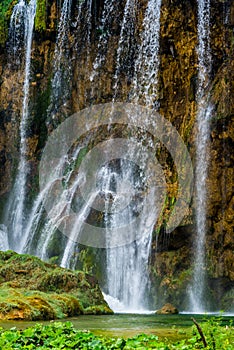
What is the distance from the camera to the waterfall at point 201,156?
20344 millimetres

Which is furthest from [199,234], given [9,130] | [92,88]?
[9,130]

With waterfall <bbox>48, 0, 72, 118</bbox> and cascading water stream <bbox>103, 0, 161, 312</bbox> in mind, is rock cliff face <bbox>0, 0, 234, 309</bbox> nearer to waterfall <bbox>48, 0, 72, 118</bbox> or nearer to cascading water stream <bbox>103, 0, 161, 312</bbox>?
waterfall <bbox>48, 0, 72, 118</bbox>

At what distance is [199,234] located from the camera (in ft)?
69.2


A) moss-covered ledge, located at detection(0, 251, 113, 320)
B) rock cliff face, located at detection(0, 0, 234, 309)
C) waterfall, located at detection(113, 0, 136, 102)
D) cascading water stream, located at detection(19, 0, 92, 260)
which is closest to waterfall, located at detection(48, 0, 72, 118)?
cascading water stream, located at detection(19, 0, 92, 260)

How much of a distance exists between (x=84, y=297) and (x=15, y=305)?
4.31m

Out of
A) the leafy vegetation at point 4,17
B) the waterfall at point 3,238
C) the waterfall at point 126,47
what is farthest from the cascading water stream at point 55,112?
the leafy vegetation at point 4,17

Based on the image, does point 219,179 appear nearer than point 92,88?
Yes

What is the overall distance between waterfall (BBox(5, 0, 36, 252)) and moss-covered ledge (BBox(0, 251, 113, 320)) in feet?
39.4

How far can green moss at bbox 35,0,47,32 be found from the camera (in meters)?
30.5

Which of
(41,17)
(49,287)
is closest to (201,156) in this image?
(49,287)

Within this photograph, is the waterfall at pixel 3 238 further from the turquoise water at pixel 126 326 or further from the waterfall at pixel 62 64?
the turquoise water at pixel 126 326

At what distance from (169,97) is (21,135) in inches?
402

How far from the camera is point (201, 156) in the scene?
22234mm

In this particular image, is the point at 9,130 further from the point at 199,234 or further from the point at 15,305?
the point at 15,305
